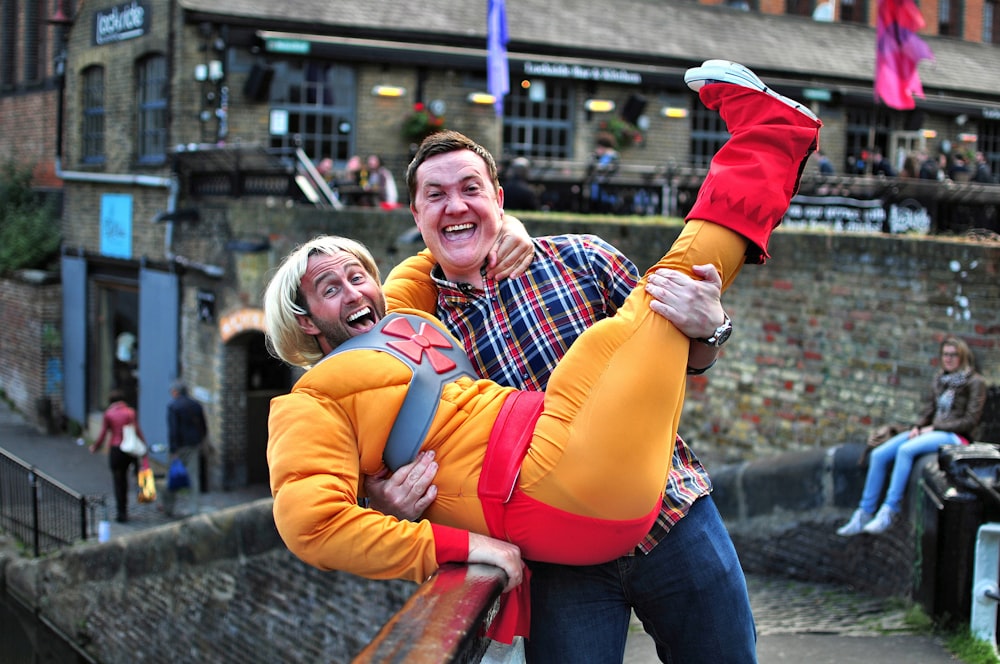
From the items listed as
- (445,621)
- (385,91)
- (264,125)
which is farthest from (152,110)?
(445,621)

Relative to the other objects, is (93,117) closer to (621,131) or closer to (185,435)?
(185,435)

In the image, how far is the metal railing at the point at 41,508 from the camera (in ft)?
38.6

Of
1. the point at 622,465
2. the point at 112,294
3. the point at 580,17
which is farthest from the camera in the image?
the point at 580,17

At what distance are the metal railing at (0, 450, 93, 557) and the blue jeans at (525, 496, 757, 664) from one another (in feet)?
32.9

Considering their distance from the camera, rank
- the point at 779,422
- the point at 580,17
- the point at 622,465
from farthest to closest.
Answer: the point at 580,17, the point at 779,422, the point at 622,465

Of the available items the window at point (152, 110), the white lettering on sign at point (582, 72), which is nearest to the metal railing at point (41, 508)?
the window at point (152, 110)

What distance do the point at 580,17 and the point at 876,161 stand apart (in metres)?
6.41

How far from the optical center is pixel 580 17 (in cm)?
1998

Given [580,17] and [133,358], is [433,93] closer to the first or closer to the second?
[580,17]

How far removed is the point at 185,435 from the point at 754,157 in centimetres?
1224

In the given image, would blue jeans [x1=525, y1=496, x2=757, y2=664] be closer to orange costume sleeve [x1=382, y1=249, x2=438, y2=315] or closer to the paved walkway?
orange costume sleeve [x1=382, y1=249, x2=438, y2=315]

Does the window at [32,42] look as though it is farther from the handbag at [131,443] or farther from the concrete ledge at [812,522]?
the concrete ledge at [812,522]

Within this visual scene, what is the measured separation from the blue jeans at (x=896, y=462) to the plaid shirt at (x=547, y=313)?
415cm

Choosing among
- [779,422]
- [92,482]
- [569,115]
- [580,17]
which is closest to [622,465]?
[779,422]
